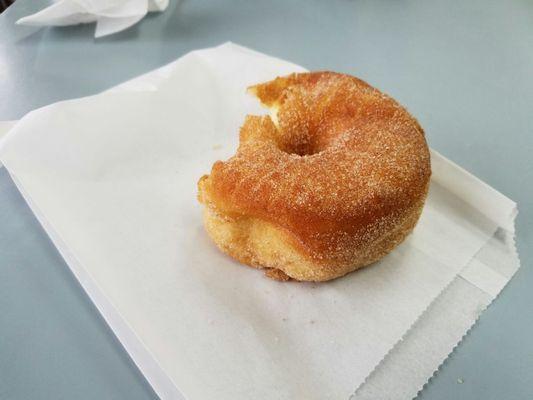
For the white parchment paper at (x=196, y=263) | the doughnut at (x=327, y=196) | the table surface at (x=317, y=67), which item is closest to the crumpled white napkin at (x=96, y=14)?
the table surface at (x=317, y=67)

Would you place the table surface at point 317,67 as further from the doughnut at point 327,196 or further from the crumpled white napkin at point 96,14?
the doughnut at point 327,196

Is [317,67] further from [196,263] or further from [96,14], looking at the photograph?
[196,263]

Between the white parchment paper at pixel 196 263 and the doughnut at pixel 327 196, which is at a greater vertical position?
the doughnut at pixel 327 196

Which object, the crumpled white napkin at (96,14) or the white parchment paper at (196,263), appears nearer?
the white parchment paper at (196,263)

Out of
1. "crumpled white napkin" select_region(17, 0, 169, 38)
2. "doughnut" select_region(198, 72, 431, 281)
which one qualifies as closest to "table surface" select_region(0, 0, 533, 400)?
"crumpled white napkin" select_region(17, 0, 169, 38)

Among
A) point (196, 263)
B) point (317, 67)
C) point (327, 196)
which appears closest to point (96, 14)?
point (317, 67)

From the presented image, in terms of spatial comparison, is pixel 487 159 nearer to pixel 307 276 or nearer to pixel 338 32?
pixel 307 276
